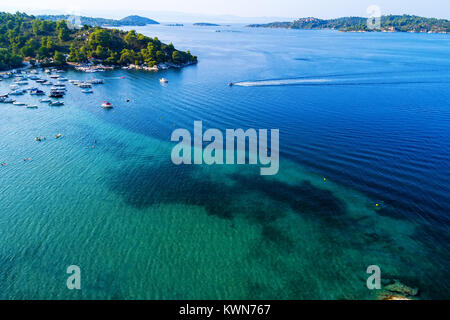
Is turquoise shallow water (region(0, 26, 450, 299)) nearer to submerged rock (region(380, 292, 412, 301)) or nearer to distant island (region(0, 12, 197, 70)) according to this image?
submerged rock (region(380, 292, 412, 301))

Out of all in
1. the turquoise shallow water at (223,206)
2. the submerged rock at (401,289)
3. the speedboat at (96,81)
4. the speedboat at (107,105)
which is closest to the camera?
the submerged rock at (401,289)

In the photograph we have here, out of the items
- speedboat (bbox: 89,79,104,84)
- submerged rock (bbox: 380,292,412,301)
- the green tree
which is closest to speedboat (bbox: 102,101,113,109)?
speedboat (bbox: 89,79,104,84)

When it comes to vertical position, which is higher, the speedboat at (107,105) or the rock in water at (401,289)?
the speedboat at (107,105)

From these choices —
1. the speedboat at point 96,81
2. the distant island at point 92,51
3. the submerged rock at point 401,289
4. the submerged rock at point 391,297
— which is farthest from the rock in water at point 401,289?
the distant island at point 92,51

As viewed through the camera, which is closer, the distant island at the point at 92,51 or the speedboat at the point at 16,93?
the speedboat at the point at 16,93

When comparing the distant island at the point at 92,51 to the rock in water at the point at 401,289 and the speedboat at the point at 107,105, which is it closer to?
the speedboat at the point at 107,105

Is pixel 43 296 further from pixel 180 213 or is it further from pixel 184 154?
pixel 184 154

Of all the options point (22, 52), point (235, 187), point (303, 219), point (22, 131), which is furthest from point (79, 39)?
point (303, 219)

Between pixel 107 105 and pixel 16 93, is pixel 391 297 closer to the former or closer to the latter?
pixel 107 105
